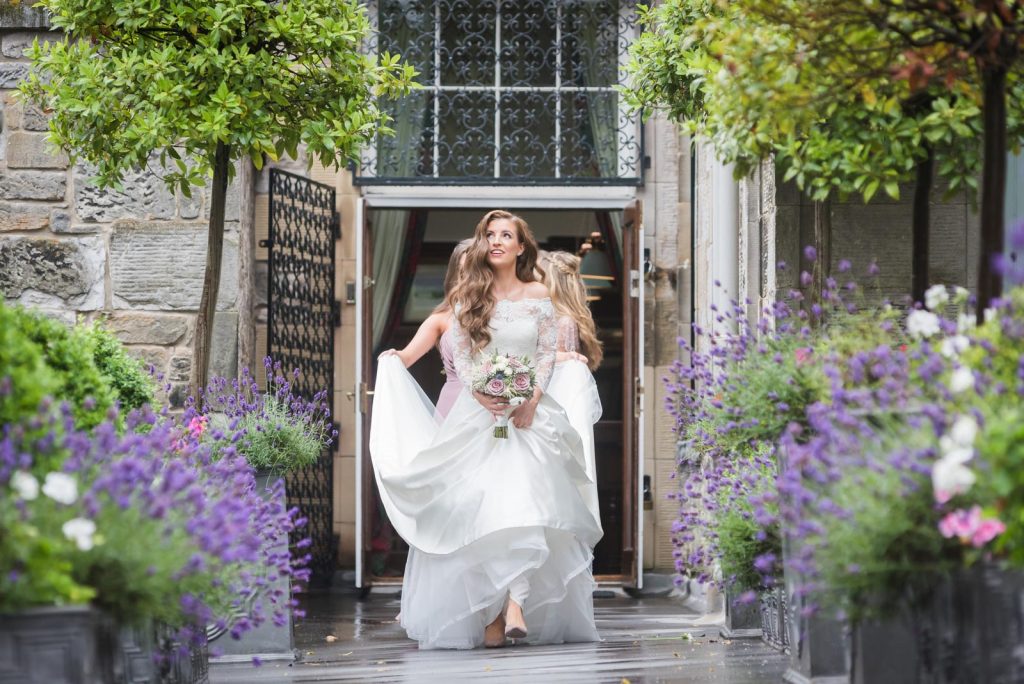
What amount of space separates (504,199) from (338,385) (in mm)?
1635

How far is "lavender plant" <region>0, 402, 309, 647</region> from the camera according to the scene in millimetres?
3131

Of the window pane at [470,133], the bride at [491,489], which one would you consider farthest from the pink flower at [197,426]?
the window pane at [470,133]

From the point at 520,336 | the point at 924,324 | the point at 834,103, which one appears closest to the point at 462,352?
the point at 520,336

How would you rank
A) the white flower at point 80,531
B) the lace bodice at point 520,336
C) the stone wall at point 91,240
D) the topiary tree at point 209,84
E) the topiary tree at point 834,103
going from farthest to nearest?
the stone wall at point 91,240 < the lace bodice at point 520,336 < the topiary tree at point 209,84 < the topiary tree at point 834,103 < the white flower at point 80,531

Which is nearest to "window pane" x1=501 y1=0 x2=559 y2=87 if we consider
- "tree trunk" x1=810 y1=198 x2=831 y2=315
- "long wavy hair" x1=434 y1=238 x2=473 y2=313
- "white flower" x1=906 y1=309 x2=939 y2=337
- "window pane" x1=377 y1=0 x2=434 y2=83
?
"window pane" x1=377 y1=0 x2=434 y2=83

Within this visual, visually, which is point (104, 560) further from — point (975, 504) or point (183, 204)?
point (183, 204)

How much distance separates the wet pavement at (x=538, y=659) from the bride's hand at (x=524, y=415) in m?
1.00

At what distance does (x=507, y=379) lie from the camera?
6914 mm

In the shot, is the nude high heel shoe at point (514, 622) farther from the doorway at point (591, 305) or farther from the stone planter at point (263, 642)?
the doorway at point (591, 305)

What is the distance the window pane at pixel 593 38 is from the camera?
1014 cm

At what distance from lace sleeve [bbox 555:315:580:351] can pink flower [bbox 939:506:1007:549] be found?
17.3 ft

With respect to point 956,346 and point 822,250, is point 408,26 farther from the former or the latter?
point 956,346

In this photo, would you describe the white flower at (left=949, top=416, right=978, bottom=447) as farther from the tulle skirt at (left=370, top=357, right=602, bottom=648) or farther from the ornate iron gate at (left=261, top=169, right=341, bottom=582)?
the ornate iron gate at (left=261, top=169, right=341, bottom=582)

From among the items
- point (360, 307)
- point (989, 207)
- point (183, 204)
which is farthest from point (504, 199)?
point (989, 207)
